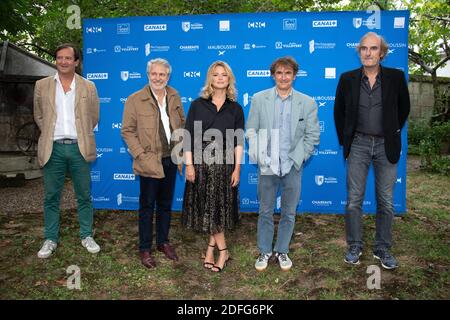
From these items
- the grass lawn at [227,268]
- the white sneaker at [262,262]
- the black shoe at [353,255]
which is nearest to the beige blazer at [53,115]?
the grass lawn at [227,268]

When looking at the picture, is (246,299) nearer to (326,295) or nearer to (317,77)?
(326,295)

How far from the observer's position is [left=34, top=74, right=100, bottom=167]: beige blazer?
4066 mm

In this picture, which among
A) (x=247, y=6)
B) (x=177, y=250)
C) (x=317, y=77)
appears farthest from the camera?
(x=247, y=6)

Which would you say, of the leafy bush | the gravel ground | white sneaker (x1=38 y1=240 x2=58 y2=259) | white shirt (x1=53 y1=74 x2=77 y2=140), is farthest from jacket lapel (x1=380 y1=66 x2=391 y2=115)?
the leafy bush

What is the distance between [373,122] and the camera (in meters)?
3.79

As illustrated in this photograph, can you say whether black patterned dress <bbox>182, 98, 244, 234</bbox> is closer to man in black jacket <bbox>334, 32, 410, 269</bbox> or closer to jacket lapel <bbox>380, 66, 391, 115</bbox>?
man in black jacket <bbox>334, 32, 410, 269</bbox>

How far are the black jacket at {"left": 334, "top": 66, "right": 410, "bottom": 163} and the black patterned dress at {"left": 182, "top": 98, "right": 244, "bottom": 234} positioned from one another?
3.42ft

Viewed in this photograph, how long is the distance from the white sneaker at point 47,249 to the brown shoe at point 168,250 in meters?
1.15

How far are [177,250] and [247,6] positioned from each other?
221 inches

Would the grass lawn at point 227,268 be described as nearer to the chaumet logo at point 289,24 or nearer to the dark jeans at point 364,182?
the dark jeans at point 364,182

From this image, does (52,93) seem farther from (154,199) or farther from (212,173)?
(212,173)

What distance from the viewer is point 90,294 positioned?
3.55 metres

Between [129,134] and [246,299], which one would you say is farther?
[129,134]
